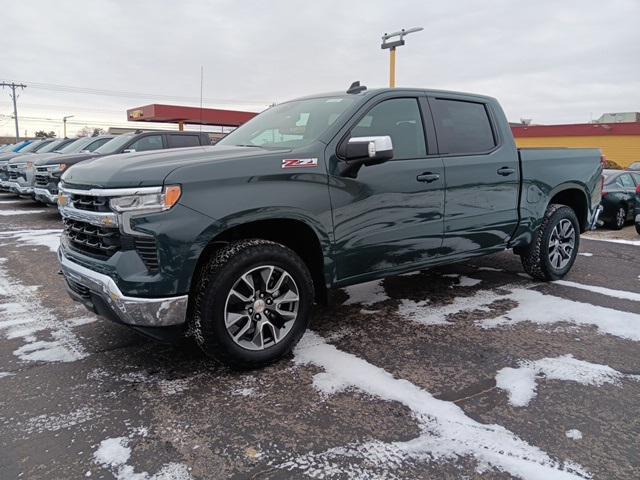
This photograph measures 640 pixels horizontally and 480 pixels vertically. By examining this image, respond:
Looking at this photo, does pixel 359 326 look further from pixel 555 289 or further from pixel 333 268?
pixel 555 289

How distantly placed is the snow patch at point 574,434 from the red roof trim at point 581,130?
3462 cm

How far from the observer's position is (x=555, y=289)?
212 inches

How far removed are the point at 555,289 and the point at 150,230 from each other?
433 cm

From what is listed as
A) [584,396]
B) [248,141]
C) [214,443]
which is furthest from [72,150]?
[584,396]

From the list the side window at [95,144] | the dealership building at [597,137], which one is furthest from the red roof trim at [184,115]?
the dealership building at [597,137]

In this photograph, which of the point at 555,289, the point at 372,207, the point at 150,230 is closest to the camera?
the point at 150,230

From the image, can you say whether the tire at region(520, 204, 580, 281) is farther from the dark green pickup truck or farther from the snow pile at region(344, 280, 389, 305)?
the snow pile at region(344, 280, 389, 305)

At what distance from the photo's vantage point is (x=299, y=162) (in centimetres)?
344

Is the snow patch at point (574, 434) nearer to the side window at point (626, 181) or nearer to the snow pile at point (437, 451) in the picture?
the snow pile at point (437, 451)

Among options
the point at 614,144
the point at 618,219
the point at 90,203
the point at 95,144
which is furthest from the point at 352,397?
the point at 614,144

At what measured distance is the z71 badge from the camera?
3.39m

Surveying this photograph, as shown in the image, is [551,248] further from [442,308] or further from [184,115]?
[184,115]

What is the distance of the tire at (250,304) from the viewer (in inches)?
123

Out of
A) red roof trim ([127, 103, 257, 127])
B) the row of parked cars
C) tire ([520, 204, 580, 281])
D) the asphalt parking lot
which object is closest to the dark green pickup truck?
the asphalt parking lot
